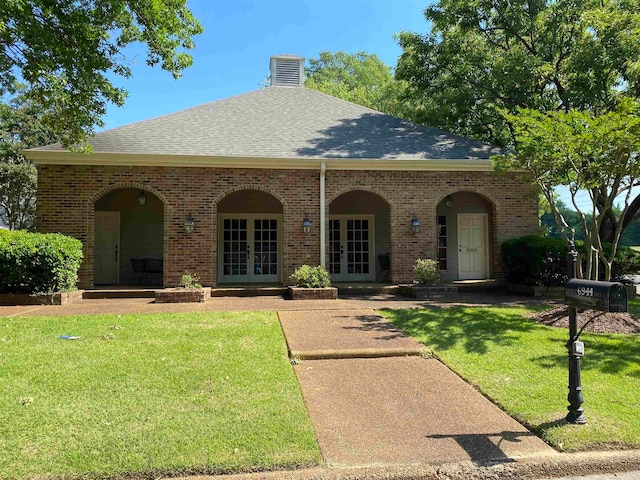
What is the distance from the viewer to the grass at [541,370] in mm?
3400

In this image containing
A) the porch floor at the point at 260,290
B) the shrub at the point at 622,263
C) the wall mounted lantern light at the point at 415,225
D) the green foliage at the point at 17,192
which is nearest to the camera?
the porch floor at the point at 260,290

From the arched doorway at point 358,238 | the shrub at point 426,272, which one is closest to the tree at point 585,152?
the shrub at point 426,272

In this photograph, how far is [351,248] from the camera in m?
14.2

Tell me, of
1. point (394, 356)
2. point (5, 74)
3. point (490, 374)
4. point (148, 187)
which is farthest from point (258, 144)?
point (490, 374)

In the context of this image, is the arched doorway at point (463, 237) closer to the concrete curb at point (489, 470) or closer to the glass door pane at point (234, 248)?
the glass door pane at point (234, 248)

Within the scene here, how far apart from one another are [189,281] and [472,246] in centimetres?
926

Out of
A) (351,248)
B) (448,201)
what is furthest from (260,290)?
(448,201)

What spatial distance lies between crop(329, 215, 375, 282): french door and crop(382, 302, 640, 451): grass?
618cm

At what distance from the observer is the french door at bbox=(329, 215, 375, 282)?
14.1 m

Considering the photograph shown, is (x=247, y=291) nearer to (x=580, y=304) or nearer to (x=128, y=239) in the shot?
(x=128, y=239)

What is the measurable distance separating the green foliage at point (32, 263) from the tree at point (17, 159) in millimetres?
15016

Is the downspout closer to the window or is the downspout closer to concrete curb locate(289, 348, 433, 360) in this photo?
the window

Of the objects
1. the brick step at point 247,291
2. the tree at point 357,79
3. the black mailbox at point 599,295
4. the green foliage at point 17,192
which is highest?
the tree at point 357,79

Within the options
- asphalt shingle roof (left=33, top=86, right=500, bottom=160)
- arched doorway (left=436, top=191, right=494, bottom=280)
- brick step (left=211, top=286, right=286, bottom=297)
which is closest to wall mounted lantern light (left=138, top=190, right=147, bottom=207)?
asphalt shingle roof (left=33, top=86, right=500, bottom=160)
